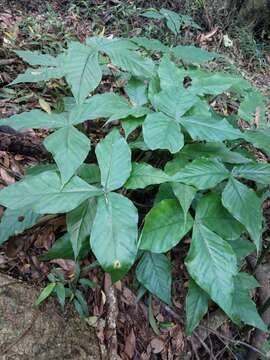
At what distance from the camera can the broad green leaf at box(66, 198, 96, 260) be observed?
5.03ft

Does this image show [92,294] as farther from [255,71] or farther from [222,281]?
[255,71]

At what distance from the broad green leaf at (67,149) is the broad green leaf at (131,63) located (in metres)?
0.46

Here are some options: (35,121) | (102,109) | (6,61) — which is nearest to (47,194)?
(35,121)

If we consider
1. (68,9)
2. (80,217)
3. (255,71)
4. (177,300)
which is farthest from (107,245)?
(255,71)

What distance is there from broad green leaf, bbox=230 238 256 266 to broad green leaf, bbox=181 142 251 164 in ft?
1.16

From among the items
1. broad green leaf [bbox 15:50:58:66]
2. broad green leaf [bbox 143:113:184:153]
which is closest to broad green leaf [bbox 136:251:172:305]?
broad green leaf [bbox 143:113:184:153]

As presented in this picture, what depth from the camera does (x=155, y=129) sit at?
1.65m

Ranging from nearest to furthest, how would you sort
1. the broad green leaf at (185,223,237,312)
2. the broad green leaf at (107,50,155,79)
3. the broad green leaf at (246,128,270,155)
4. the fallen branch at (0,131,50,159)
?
1. the broad green leaf at (185,223,237,312)
2. the broad green leaf at (246,128,270,155)
3. the broad green leaf at (107,50,155,79)
4. the fallen branch at (0,131,50,159)

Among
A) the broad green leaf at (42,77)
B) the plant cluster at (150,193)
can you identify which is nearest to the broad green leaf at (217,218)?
the plant cluster at (150,193)

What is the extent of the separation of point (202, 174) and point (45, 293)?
779 millimetres

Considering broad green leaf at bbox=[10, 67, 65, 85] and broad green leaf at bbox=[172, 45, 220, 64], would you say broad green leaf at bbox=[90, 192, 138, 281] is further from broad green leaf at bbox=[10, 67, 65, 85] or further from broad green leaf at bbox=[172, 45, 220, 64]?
broad green leaf at bbox=[172, 45, 220, 64]

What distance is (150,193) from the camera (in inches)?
75.3

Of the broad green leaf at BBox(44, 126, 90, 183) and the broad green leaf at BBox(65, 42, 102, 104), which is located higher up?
the broad green leaf at BBox(65, 42, 102, 104)

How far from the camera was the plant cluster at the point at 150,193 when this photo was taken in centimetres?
145
